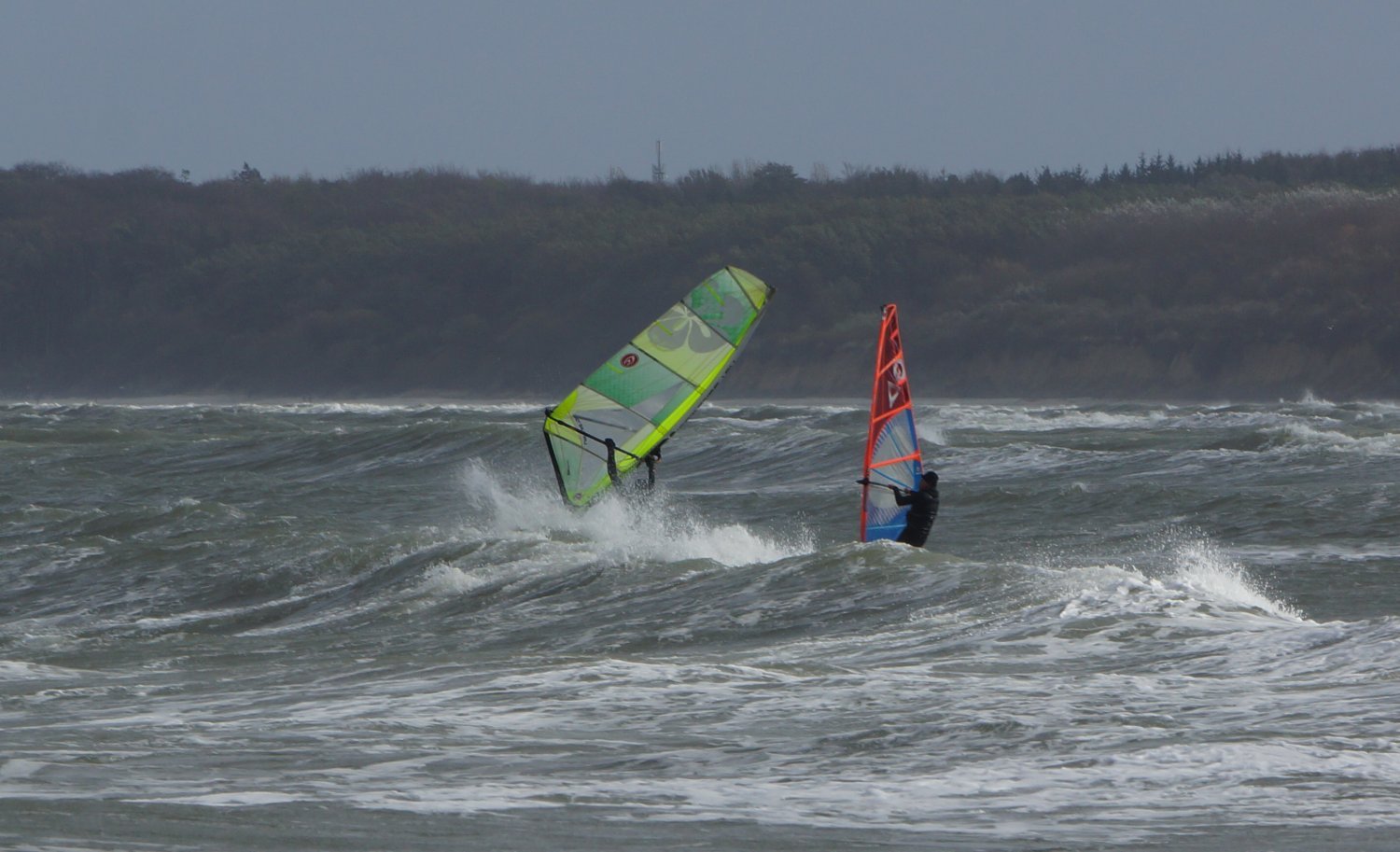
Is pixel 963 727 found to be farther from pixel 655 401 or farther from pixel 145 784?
pixel 655 401

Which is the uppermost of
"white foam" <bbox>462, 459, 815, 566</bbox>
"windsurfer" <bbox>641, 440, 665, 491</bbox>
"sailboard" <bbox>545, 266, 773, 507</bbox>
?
"sailboard" <bbox>545, 266, 773, 507</bbox>

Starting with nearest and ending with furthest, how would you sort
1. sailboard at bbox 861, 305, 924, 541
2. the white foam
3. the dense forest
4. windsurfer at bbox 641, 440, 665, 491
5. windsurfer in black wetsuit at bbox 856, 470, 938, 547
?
windsurfer in black wetsuit at bbox 856, 470, 938, 547 → sailboard at bbox 861, 305, 924, 541 → the white foam → windsurfer at bbox 641, 440, 665, 491 → the dense forest

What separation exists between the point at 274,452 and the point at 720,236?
40443 mm

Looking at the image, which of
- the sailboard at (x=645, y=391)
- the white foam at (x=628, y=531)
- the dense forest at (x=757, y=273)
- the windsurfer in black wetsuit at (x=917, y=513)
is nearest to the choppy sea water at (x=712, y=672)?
the white foam at (x=628, y=531)

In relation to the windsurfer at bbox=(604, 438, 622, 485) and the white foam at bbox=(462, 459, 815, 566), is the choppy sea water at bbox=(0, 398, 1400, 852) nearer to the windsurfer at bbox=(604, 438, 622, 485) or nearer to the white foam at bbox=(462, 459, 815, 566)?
the white foam at bbox=(462, 459, 815, 566)

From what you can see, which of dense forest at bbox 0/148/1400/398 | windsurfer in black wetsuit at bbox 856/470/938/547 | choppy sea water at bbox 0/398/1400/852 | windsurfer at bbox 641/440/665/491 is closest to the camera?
choppy sea water at bbox 0/398/1400/852

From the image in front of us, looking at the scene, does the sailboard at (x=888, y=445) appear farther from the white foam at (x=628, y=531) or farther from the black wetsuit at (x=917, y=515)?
the white foam at (x=628, y=531)

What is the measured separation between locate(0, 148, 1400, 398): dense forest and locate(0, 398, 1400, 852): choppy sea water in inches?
1145

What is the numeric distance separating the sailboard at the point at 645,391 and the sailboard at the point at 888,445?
2.47 m

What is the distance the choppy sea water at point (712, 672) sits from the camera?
18.3 ft

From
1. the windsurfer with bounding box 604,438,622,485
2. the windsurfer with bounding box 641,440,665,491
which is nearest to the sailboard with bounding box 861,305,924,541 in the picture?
the windsurfer with bounding box 641,440,665,491

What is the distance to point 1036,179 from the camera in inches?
2800

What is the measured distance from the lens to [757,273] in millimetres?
59344

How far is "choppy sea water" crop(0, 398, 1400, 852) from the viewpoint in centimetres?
559
